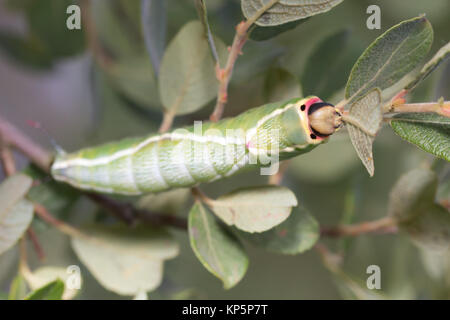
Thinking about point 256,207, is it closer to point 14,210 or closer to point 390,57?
point 390,57

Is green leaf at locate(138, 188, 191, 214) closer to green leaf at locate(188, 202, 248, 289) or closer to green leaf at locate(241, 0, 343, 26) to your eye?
green leaf at locate(188, 202, 248, 289)

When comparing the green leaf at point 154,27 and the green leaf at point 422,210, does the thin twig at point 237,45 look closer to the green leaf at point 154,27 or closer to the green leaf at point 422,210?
the green leaf at point 154,27

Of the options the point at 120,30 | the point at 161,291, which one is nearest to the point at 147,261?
the point at 161,291

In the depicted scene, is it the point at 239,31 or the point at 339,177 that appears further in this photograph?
the point at 339,177

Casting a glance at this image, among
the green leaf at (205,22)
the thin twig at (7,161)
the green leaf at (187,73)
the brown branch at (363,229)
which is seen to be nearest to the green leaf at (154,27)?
the green leaf at (187,73)

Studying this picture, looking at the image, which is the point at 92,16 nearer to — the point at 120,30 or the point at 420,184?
the point at 120,30
